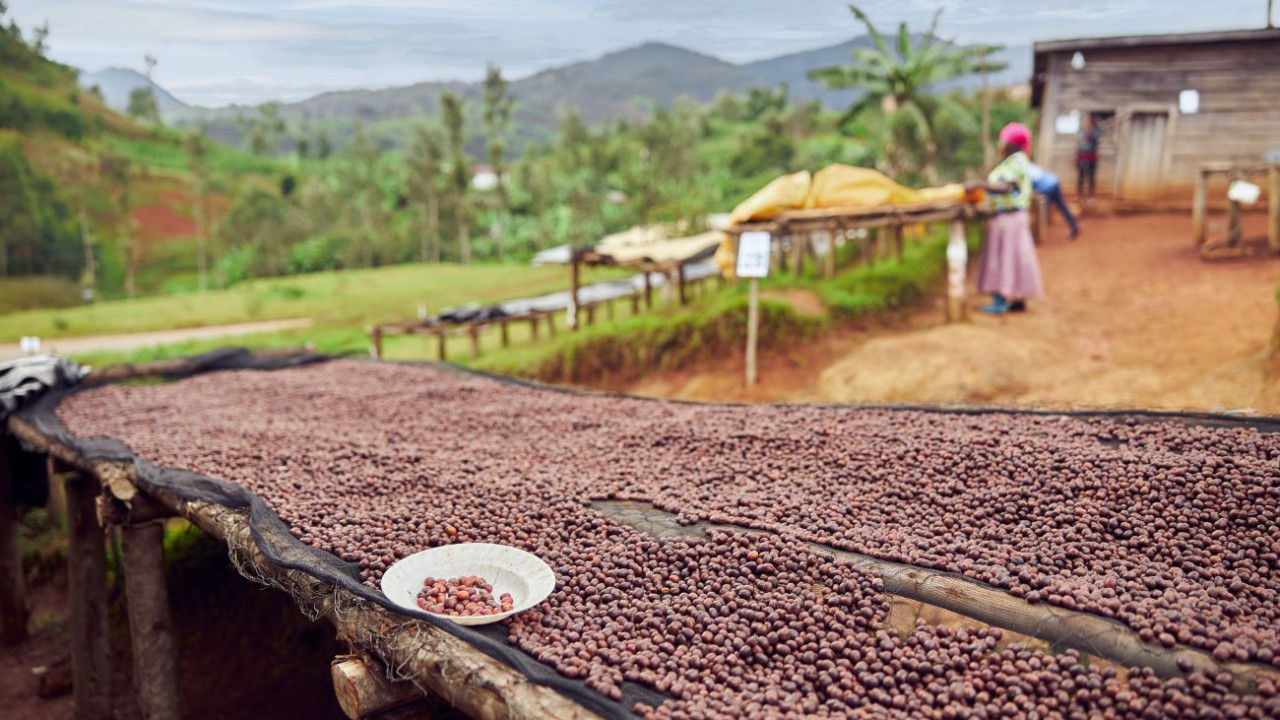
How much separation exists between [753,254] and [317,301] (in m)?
11.9

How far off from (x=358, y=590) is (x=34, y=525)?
753cm

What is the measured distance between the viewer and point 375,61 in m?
6.89

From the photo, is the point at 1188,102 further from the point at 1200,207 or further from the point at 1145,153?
the point at 1200,207

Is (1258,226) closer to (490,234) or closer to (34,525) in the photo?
(34,525)

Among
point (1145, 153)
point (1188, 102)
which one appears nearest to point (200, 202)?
point (1145, 153)

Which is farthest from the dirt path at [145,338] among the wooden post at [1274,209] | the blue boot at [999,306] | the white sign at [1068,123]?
the wooden post at [1274,209]

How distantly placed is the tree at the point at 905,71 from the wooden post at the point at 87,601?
12925mm

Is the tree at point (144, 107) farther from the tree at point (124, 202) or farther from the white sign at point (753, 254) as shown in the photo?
the white sign at point (753, 254)

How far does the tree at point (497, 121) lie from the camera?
24.8 meters

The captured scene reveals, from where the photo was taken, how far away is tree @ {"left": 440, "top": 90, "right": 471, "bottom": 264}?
24391mm

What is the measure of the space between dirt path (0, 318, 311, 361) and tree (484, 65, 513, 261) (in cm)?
1105

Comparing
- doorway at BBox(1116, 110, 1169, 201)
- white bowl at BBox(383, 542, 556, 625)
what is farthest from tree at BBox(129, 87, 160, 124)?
white bowl at BBox(383, 542, 556, 625)

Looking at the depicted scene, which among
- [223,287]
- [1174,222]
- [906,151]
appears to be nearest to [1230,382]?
[1174,222]

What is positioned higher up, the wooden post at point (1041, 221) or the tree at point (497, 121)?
the tree at point (497, 121)
